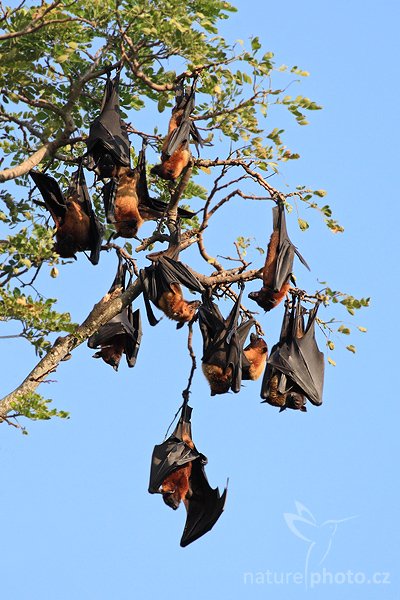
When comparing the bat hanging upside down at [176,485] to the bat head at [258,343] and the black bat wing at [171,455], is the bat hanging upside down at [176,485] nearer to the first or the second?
the black bat wing at [171,455]

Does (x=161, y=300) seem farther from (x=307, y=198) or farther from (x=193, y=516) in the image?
(x=193, y=516)

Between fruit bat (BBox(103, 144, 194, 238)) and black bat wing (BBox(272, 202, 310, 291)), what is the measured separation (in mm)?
992

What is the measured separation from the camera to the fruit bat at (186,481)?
40.5ft

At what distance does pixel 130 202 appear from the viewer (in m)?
11.9

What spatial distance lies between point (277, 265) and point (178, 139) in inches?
68.0

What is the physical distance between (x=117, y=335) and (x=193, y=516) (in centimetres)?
266

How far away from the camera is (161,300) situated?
11445mm

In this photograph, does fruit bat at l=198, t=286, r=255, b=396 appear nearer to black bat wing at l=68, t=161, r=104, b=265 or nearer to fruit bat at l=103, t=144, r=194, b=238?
fruit bat at l=103, t=144, r=194, b=238

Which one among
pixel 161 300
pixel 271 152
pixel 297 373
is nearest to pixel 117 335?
pixel 161 300

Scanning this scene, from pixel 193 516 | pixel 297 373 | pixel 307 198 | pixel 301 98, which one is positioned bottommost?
pixel 193 516

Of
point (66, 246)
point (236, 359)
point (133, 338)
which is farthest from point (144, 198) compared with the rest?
point (236, 359)

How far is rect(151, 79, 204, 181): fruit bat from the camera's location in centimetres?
1108

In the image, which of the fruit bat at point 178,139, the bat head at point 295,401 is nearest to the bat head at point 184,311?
the fruit bat at point 178,139

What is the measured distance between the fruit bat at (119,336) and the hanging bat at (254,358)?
1.33 m
